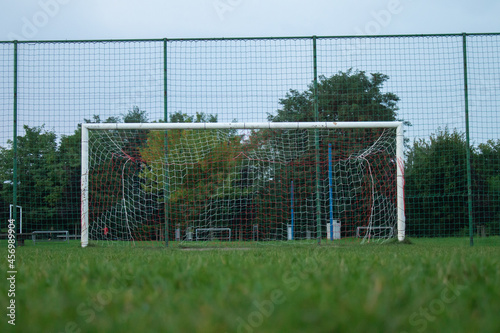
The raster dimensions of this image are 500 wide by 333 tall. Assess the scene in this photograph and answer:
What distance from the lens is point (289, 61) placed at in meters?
9.06

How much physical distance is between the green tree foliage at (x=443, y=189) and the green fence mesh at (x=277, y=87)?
0.04 m

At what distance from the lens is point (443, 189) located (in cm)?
961

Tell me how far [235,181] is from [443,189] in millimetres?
4293

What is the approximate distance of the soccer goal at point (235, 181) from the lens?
361 inches

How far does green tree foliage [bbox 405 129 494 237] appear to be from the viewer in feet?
30.3

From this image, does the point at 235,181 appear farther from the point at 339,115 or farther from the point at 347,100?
the point at 347,100

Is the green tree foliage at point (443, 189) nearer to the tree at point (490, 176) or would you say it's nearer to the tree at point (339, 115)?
the tree at point (490, 176)

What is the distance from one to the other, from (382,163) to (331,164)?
100 centimetres

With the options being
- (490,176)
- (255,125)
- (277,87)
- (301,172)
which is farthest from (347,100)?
(490,176)

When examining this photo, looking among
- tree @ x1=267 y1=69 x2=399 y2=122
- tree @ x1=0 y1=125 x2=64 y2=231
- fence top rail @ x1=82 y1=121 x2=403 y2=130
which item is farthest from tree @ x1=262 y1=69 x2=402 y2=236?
tree @ x1=0 y1=125 x2=64 y2=231

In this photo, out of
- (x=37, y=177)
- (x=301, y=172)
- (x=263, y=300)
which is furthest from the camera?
(x=301, y=172)

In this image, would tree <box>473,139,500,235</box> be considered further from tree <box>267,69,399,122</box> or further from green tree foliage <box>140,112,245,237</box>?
green tree foliage <box>140,112,245,237</box>

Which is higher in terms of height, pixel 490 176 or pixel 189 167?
pixel 189 167

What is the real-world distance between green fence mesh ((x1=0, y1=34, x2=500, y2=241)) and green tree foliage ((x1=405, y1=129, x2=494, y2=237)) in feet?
0.13
